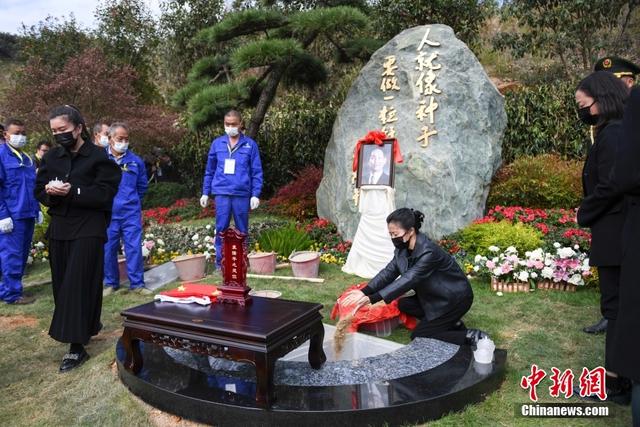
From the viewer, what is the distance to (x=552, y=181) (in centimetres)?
760

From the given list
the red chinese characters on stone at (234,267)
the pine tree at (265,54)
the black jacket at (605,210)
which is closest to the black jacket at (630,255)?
the black jacket at (605,210)

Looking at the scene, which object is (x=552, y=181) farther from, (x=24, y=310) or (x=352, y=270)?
(x=24, y=310)

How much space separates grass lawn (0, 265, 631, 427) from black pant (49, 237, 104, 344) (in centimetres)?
31

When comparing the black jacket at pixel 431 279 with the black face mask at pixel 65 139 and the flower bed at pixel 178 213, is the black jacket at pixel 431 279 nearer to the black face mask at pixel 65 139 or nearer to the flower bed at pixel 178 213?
the black face mask at pixel 65 139

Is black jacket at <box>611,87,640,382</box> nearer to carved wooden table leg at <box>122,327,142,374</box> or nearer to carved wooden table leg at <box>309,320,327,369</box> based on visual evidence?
carved wooden table leg at <box>309,320,327,369</box>

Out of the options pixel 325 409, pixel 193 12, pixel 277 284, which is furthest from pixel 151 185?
pixel 325 409

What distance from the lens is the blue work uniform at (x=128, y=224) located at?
556cm

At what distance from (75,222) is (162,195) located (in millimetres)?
8596

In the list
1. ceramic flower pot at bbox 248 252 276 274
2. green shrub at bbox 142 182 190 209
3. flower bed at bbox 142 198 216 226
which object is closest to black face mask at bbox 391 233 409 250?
ceramic flower pot at bbox 248 252 276 274

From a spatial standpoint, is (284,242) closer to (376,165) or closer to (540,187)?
(376,165)

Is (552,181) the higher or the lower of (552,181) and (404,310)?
the higher

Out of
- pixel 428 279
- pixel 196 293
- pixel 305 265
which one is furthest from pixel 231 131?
pixel 428 279

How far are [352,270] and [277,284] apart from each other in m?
0.98

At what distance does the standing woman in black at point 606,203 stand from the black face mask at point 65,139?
3478mm
